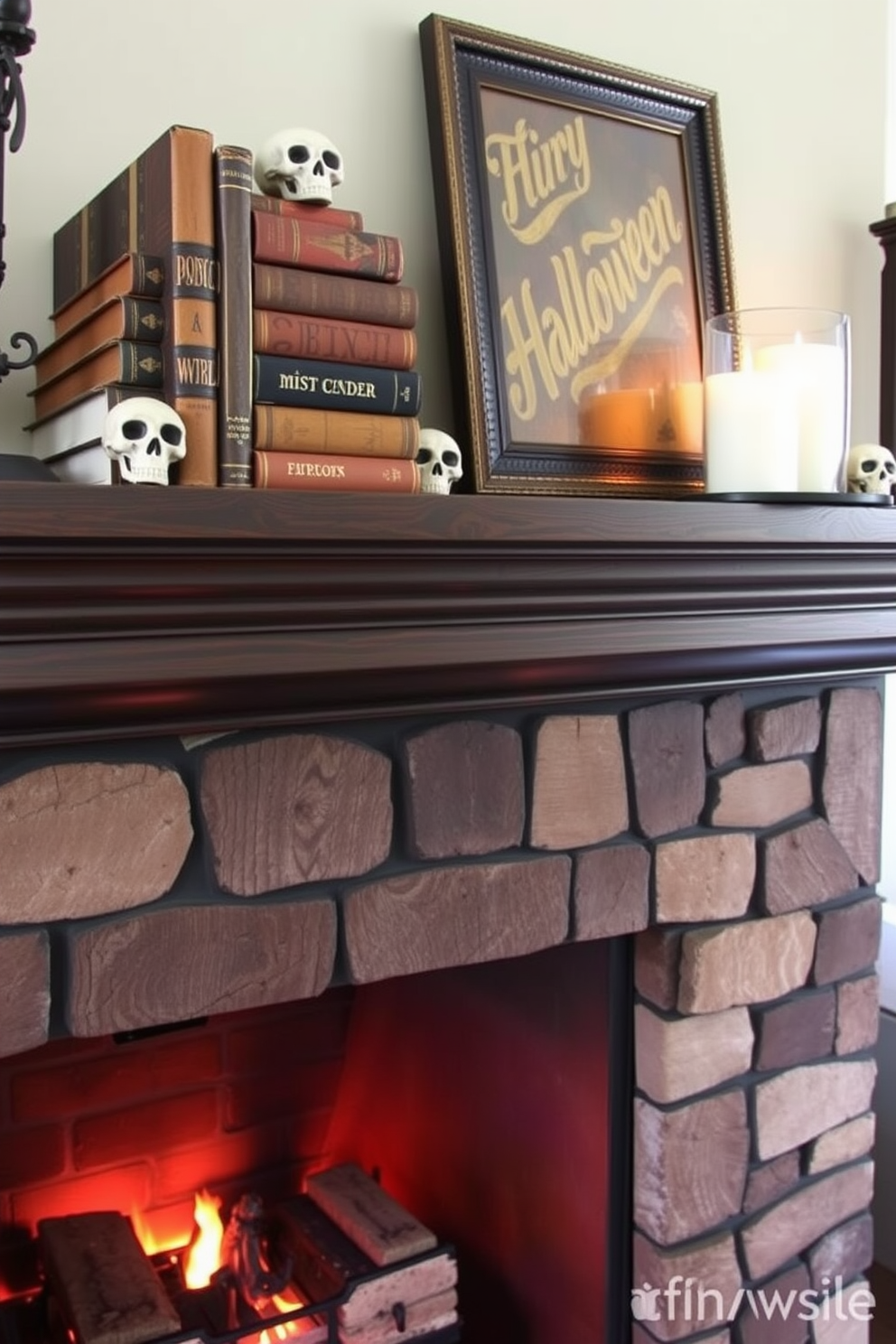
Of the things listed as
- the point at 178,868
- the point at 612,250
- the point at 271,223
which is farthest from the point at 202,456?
the point at 612,250

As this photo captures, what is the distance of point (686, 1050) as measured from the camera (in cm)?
120

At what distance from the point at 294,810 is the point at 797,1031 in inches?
26.5

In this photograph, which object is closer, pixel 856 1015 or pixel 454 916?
pixel 454 916

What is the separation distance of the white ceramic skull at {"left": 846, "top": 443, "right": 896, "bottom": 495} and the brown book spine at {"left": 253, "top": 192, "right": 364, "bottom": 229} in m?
0.63

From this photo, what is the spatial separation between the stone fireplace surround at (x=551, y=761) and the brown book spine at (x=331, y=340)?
16 centimetres

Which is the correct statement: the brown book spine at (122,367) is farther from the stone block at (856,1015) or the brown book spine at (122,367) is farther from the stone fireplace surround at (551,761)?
the stone block at (856,1015)

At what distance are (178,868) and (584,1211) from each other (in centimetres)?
66

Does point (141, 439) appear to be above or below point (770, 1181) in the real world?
above

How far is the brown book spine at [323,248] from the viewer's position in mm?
907

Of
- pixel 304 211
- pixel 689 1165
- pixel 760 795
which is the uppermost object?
pixel 304 211

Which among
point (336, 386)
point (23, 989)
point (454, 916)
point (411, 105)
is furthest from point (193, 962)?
point (411, 105)

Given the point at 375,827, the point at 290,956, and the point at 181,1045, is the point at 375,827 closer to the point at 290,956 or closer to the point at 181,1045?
the point at 290,956

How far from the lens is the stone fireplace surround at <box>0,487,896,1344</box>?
806 mm

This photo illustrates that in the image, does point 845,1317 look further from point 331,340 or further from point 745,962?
point 331,340
